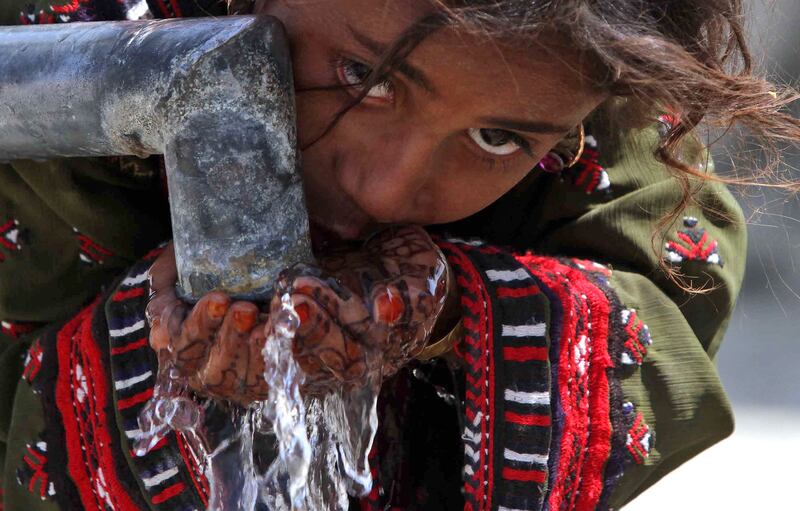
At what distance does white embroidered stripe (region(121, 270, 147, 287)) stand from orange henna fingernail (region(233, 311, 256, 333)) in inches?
11.8

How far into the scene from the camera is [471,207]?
47.8 inches

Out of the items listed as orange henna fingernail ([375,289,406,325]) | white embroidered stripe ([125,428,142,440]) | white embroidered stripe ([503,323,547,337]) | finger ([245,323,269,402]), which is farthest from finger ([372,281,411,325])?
white embroidered stripe ([125,428,142,440])

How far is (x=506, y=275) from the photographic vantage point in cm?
127

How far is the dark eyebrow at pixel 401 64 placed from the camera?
3.40ft

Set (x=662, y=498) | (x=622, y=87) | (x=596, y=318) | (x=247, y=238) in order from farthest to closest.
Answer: (x=662, y=498) → (x=596, y=318) → (x=622, y=87) → (x=247, y=238)

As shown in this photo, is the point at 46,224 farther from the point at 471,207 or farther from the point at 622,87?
the point at 622,87

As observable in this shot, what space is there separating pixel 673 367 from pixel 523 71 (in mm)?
526

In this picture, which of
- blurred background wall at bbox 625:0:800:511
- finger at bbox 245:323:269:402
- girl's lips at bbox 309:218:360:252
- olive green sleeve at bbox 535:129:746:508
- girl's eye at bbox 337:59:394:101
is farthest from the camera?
blurred background wall at bbox 625:0:800:511

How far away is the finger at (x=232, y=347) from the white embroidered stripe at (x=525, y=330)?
1.25 feet

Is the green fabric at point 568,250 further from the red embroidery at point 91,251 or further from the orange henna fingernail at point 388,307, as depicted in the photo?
the orange henna fingernail at point 388,307

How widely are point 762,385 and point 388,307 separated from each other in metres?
2.42

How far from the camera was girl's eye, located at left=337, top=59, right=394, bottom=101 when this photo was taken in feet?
3.51

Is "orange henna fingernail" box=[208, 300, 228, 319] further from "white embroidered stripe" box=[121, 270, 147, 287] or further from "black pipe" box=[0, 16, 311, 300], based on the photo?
"white embroidered stripe" box=[121, 270, 147, 287]

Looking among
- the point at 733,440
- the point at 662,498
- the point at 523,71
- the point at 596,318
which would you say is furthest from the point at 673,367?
the point at 733,440
